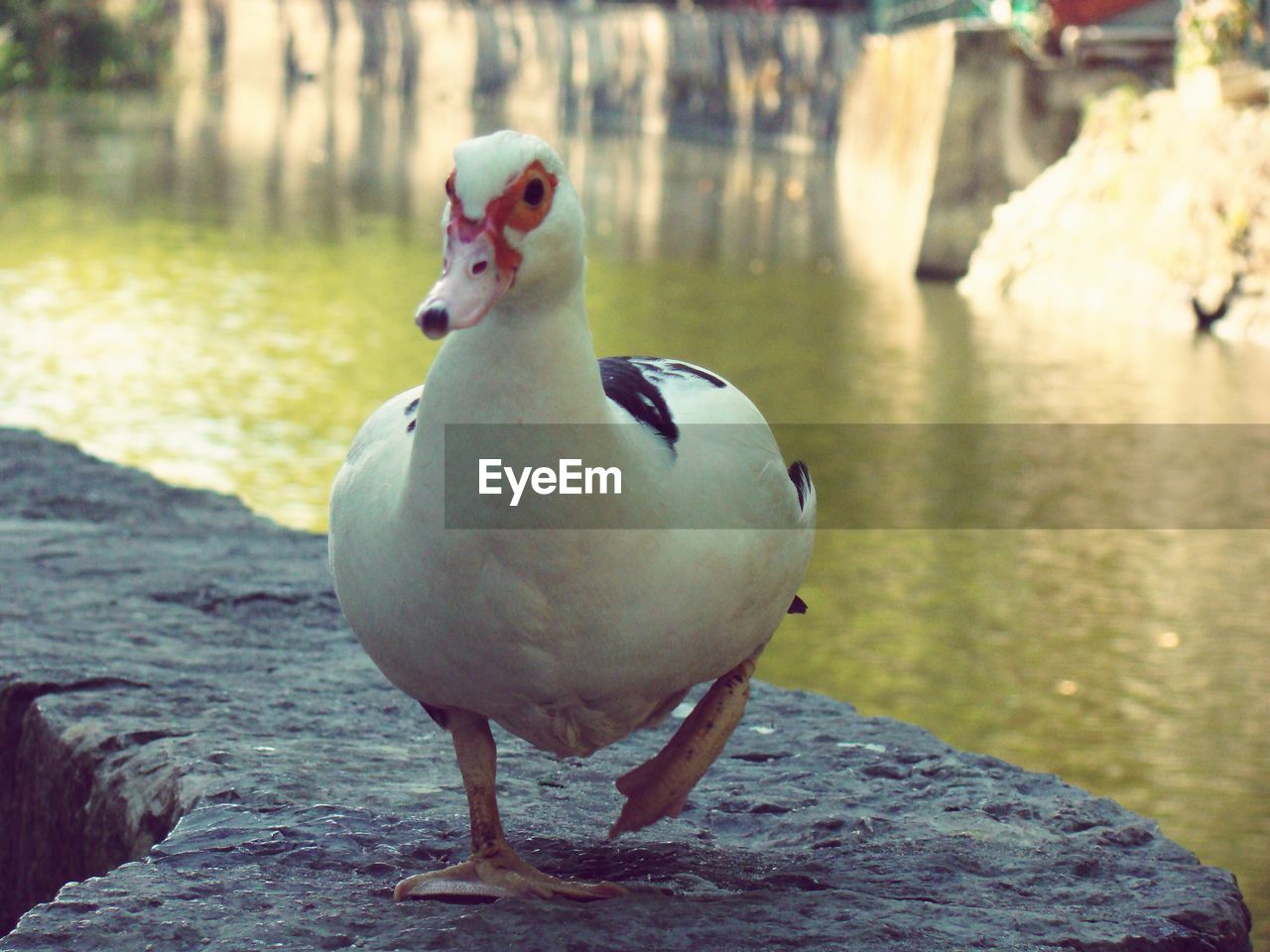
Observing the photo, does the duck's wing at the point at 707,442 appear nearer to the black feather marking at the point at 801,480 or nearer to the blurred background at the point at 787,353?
the black feather marking at the point at 801,480

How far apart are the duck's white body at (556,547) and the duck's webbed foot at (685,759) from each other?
0.61ft

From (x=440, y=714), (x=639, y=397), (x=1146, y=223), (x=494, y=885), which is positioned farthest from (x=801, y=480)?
Result: (x=1146, y=223)

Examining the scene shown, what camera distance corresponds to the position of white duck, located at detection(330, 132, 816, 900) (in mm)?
2309

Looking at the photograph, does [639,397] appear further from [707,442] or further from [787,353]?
[787,353]

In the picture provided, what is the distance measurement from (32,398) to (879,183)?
11660 mm

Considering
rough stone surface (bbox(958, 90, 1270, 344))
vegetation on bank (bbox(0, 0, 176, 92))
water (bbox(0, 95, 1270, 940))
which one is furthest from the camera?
rough stone surface (bbox(958, 90, 1270, 344))

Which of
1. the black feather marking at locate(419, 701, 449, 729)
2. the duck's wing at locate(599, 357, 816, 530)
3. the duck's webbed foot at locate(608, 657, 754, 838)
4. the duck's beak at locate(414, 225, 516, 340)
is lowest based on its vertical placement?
the duck's webbed foot at locate(608, 657, 754, 838)

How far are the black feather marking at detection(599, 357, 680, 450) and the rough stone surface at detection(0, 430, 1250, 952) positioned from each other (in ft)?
2.20

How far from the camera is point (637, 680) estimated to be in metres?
2.57

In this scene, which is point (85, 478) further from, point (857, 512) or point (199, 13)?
point (199, 13)

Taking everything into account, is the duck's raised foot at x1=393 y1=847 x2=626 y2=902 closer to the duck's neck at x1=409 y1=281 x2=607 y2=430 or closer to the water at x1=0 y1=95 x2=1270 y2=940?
the duck's neck at x1=409 y1=281 x2=607 y2=430

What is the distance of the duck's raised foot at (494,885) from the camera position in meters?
2.74

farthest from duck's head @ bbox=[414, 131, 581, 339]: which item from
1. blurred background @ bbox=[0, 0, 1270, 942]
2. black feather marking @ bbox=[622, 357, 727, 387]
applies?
blurred background @ bbox=[0, 0, 1270, 942]

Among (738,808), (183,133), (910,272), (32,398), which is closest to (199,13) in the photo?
(183,133)
